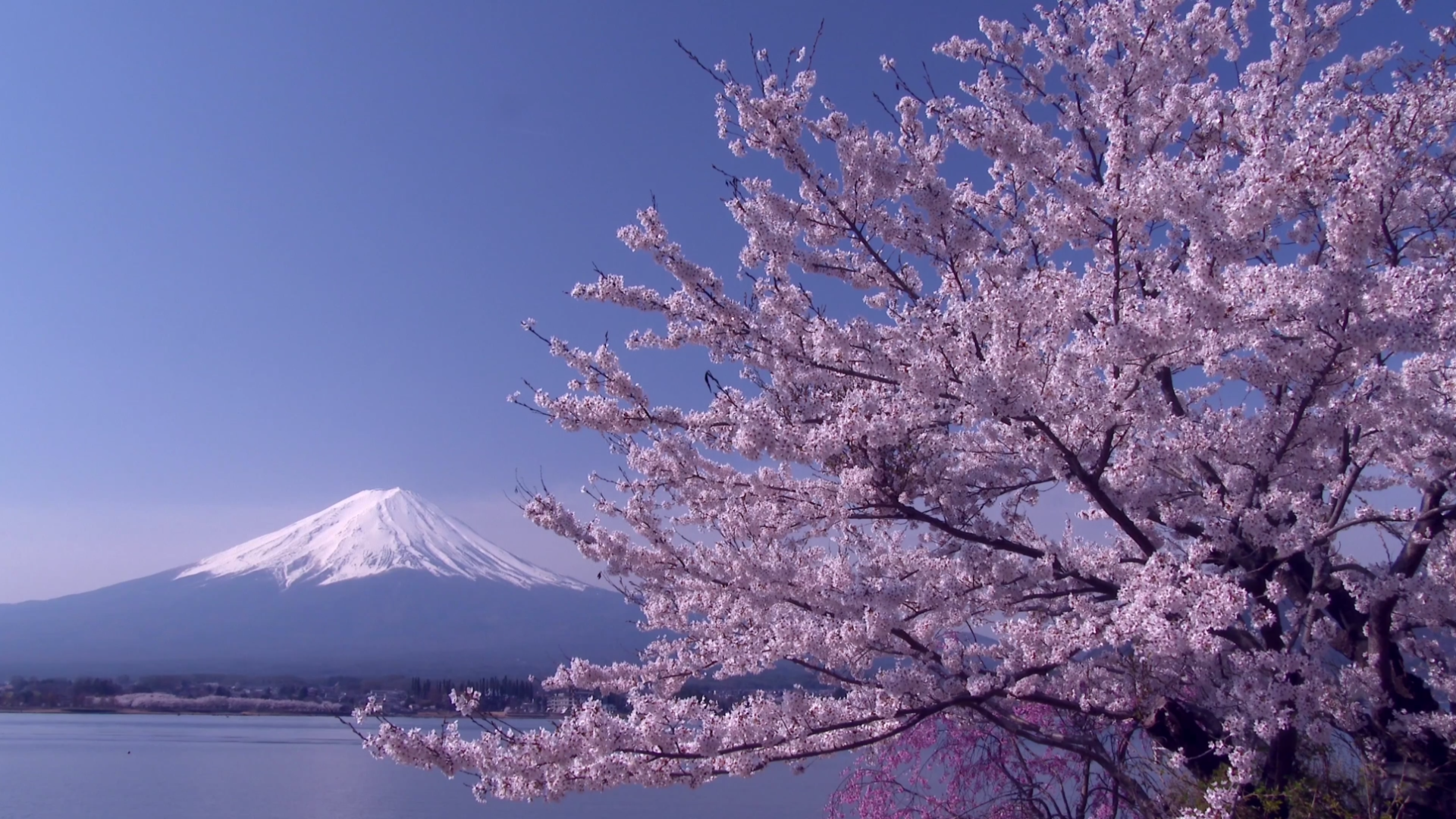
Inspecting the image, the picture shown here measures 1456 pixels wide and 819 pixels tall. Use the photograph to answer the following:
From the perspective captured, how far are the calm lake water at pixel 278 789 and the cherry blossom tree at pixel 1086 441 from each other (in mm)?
11430

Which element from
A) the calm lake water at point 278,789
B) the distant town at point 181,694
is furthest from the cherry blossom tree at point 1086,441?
the distant town at point 181,694

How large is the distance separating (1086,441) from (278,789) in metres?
35.1

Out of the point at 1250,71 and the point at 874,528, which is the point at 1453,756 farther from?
the point at 1250,71

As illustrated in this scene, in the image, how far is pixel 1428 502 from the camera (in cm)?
403

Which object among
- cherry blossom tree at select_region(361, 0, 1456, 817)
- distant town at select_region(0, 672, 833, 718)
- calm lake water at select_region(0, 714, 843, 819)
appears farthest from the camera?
distant town at select_region(0, 672, 833, 718)

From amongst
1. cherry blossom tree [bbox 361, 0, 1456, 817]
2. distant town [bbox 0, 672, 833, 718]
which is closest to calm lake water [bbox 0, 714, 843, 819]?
distant town [bbox 0, 672, 833, 718]

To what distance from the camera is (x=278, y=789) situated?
32219 mm

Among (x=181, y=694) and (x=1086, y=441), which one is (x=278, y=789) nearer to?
Result: (x=1086, y=441)

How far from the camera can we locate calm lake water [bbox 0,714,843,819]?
82.4 ft

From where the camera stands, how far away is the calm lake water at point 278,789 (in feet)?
82.4

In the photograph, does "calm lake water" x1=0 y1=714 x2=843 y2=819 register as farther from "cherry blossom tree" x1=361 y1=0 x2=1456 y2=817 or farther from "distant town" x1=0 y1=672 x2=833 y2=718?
"cherry blossom tree" x1=361 y1=0 x2=1456 y2=817

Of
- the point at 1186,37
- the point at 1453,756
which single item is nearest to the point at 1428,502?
the point at 1453,756

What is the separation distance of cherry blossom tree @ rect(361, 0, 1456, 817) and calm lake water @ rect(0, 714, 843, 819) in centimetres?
1143

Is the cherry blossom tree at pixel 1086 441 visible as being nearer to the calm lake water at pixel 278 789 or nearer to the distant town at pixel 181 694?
the calm lake water at pixel 278 789
